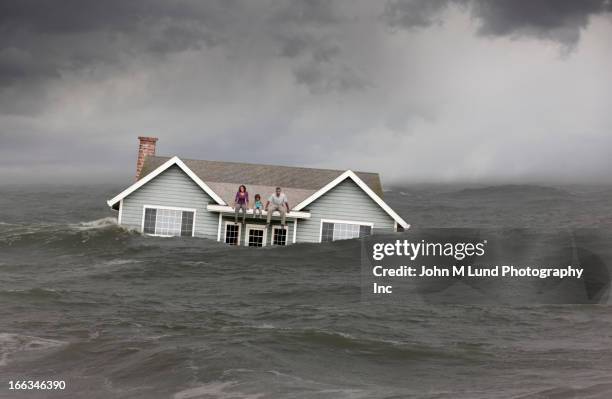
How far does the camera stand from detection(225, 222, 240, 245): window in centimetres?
4102

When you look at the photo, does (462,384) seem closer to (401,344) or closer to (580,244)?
(401,344)

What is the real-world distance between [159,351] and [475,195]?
5555 inches

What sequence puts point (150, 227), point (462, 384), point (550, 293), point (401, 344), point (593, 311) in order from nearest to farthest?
point (462, 384)
point (401, 344)
point (593, 311)
point (550, 293)
point (150, 227)

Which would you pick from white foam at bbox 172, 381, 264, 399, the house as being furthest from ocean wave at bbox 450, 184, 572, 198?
white foam at bbox 172, 381, 264, 399

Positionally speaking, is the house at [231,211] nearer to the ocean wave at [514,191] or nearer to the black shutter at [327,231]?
the black shutter at [327,231]

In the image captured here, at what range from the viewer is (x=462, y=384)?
60.9 ft

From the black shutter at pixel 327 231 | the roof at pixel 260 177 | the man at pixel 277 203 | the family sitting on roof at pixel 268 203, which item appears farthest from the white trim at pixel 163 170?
the black shutter at pixel 327 231

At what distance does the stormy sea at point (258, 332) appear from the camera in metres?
18.4

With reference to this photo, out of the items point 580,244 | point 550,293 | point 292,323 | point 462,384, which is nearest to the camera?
point 462,384

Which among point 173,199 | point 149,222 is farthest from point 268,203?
point 149,222

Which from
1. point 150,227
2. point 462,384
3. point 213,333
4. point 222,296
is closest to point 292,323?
point 213,333

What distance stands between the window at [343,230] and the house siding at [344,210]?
18cm

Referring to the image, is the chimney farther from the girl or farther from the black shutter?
the black shutter

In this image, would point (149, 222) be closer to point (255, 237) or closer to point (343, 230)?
point (255, 237)
